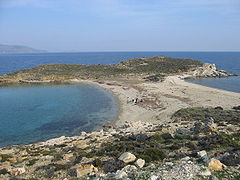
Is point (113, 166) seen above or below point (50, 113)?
above

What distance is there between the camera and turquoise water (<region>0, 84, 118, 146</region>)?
2603 centimetres

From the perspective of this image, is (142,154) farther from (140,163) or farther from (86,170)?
(86,170)

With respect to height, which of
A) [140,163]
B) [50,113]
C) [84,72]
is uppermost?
[140,163]

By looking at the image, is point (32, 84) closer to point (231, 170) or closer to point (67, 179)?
point (67, 179)

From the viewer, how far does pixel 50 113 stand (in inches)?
1367

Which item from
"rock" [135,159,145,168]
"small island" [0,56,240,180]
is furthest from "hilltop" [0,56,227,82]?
"rock" [135,159,145,168]

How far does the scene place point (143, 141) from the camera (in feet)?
51.4

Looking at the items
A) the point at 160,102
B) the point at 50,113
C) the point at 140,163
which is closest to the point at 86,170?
the point at 140,163

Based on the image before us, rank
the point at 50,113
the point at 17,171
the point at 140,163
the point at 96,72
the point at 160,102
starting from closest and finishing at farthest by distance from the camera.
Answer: the point at 140,163
the point at 17,171
the point at 50,113
the point at 160,102
the point at 96,72

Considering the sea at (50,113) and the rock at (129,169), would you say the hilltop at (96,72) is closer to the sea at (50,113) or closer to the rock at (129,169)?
the sea at (50,113)

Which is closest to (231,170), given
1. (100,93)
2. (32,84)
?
(100,93)

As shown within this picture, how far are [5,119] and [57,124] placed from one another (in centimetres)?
858

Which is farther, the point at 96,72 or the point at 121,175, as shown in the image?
the point at 96,72

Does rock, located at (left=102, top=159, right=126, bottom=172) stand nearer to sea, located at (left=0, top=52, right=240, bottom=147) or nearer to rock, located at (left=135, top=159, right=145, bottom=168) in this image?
rock, located at (left=135, top=159, right=145, bottom=168)
